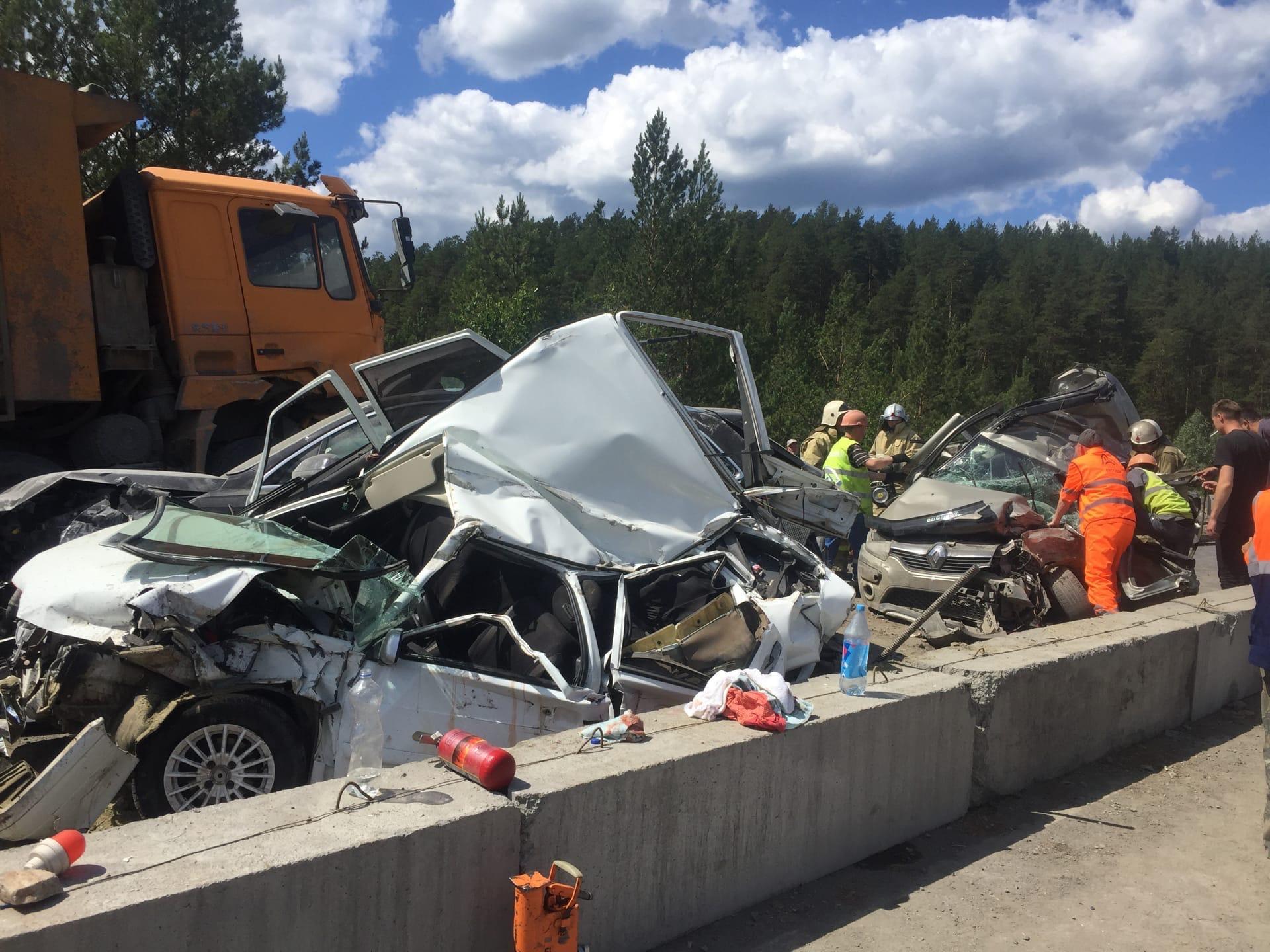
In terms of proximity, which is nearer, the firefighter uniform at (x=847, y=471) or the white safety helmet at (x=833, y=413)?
the firefighter uniform at (x=847, y=471)

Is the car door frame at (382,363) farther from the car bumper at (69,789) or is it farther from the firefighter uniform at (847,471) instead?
the firefighter uniform at (847,471)

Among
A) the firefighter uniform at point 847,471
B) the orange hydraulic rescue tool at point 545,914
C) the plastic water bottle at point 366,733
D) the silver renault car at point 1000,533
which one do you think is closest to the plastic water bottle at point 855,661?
the orange hydraulic rescue tool at point 545,914

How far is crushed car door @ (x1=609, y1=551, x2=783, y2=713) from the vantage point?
4.13 metres

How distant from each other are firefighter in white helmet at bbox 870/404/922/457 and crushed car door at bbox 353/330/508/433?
539 centimetres

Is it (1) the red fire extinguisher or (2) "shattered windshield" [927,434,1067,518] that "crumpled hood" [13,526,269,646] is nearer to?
(1) the red fire extinguisher

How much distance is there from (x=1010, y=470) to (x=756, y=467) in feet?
9.92

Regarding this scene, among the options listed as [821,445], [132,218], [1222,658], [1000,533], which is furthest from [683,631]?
[132,218]

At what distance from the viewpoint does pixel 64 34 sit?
18688mm

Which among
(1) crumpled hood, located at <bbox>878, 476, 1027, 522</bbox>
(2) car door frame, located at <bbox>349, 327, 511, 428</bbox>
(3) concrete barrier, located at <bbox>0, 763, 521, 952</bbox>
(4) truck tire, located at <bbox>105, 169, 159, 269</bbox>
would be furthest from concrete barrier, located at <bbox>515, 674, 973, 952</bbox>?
(4) truck tire, located at <bbox>105, 169, 159, 269</bbox>

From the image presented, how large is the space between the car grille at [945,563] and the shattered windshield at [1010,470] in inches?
37.8

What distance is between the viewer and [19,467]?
720 cm

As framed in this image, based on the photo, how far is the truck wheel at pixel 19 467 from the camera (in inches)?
280

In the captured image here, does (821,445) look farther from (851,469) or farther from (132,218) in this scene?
(132,218)

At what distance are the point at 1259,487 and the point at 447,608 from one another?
6.61m
